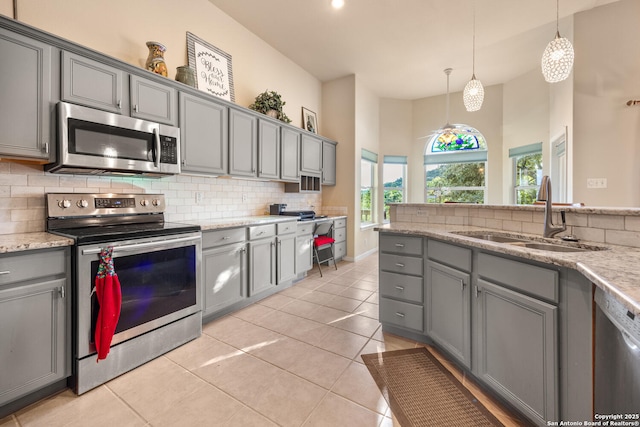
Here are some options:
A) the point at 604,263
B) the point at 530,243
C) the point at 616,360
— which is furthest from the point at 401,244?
the point at 616,360

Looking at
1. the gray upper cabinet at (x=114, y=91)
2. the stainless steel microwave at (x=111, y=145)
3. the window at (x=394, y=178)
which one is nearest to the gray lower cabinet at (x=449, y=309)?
the stainless steel microwave at (x=111, y=145)

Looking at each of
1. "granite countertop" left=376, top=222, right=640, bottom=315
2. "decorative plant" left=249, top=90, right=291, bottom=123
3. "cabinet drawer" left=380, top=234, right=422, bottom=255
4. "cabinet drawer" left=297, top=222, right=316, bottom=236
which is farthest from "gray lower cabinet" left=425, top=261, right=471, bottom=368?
"decorative plant" left=249, top=90, right=291, bottom=123

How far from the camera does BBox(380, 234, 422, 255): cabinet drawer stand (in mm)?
2188

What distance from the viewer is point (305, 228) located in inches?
152

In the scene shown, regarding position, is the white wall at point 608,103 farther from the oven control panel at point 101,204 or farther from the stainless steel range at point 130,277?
the oven control panel at point 101,204

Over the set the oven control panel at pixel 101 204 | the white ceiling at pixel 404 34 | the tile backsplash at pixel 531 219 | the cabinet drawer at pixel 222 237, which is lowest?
the cabinet drawer at pixel 222 237

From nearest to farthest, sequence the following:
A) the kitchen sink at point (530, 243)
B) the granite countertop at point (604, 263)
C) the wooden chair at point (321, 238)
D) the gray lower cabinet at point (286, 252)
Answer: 1. the granite countertop at point (604, 263)
2. the kitchen sink at point (530, 243)
3. the gray lower cabinet at point (286, 252)
4. the wooden chair at point (321, 238)

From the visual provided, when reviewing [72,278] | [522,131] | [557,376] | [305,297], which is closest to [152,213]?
[72,278]

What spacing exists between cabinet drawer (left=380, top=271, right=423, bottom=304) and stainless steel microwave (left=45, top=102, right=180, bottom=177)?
82.2 inches

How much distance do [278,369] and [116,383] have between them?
1025mm

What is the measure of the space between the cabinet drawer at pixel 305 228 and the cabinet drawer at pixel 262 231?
0.57 metres

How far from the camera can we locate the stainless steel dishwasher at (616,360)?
2.70ft

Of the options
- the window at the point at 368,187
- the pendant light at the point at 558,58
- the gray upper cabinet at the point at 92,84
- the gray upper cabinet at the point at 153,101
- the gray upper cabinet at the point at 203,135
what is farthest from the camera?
the window at the point at 368,187

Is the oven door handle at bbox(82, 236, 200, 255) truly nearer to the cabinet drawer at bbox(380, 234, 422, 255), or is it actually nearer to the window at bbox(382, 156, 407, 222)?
the cabinet drawer at bbox(380, 234, 422, 255)
